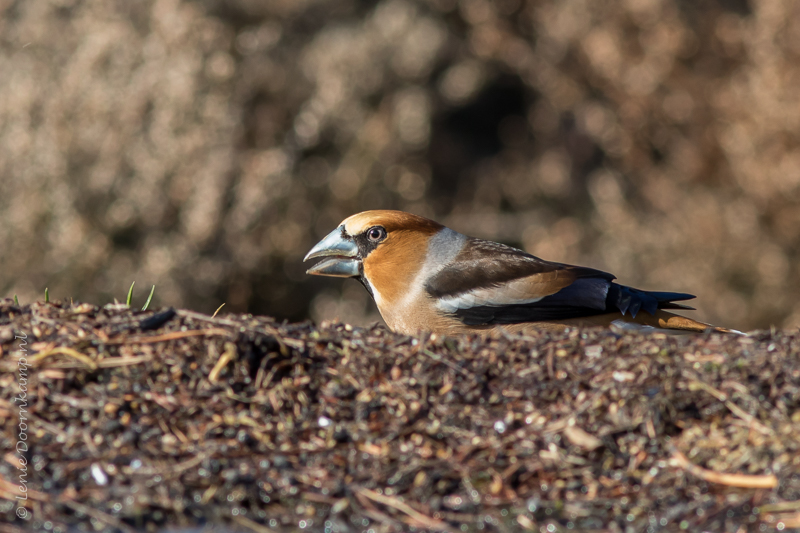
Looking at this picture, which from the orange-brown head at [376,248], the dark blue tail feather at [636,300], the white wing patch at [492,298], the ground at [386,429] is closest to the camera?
the ground at [386,429]

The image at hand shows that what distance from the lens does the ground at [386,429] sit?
8.14 feet

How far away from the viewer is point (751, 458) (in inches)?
103

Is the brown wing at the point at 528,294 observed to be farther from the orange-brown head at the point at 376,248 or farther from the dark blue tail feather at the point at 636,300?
the orange-brown head at the point at 376,248

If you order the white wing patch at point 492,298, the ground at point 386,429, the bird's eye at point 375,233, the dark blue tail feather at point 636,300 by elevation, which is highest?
the bird's eye at point 375,233

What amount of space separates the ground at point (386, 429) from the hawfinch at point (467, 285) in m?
1.42

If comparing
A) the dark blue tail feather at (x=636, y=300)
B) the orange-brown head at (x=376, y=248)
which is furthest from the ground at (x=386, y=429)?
the orange-brown head at (x=376, y=248)

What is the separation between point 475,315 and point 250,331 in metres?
1.95

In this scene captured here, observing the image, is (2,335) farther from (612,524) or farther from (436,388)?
(612,524)

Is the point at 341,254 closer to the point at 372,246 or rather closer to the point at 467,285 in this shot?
the point at 372,246

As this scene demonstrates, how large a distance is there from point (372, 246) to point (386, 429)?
2.46 m

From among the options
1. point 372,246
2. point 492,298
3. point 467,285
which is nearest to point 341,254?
point 372,246

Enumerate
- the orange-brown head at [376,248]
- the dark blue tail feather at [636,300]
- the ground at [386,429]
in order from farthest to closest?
the orange-brown head at [376,248], the dark blue tail feather at [636,300], the ground at [386,429]

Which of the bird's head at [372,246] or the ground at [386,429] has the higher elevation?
the bird's head at [372,246]

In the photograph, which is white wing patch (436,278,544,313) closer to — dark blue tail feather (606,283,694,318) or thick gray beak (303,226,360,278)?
dark blue tail feather (606,283,694,318)
